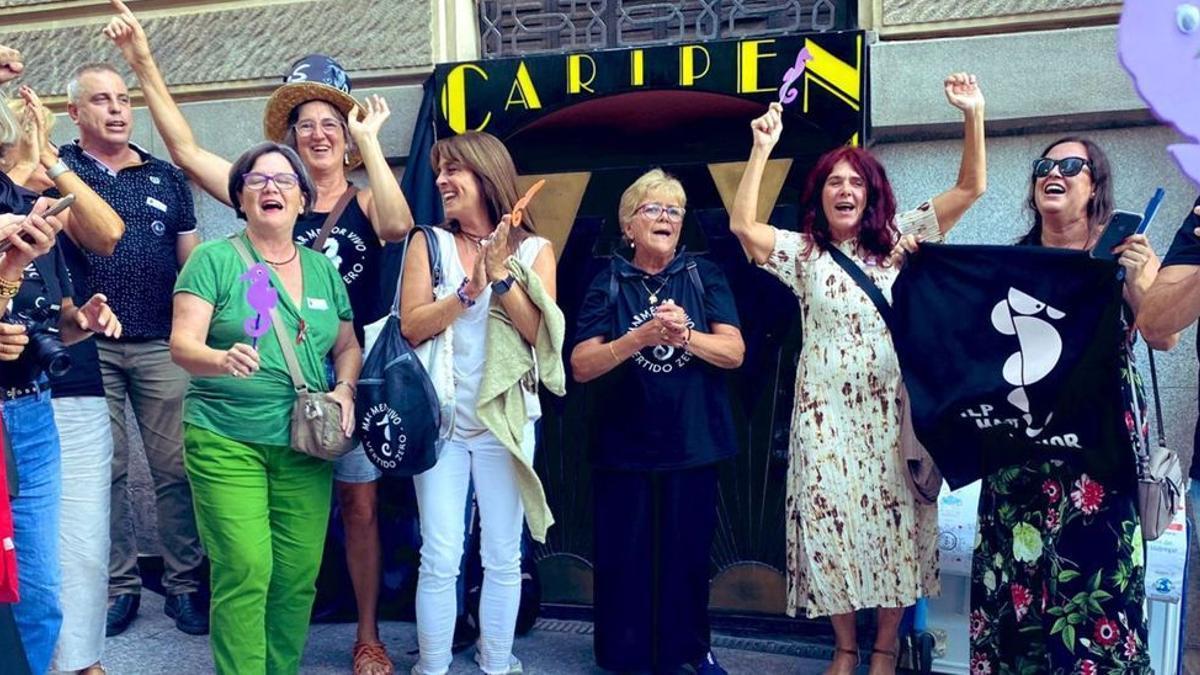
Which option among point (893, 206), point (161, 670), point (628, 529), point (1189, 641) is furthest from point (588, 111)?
point (1189, 641)

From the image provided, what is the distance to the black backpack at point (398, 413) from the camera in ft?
12.7

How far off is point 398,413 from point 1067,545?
213 centimetres

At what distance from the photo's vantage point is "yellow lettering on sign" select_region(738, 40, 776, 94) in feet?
16.2

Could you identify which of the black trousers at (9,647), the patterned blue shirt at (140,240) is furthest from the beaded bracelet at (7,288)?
the patterned blue shirt at (140,240)

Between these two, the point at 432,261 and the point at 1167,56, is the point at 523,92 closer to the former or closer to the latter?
the point at 432,261

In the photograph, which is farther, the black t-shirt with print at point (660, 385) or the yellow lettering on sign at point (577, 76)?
the yellow lettering on sign at point (577, 76)

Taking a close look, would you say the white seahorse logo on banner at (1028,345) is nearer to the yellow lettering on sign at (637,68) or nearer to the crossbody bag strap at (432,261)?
the crossbody bag strap at (432,261)

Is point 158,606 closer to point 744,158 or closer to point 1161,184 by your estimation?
point 744,158

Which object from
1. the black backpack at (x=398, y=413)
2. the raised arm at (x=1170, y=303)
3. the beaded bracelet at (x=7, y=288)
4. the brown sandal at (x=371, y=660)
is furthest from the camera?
the brown sandal at (x=371, y=660)

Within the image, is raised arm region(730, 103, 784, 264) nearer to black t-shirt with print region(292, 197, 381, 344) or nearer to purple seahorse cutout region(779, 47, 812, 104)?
purple seahorse cutout region(779, 47, 812, 104)

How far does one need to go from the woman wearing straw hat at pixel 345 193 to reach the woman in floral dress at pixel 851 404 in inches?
57.5

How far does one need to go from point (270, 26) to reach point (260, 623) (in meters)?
3.26

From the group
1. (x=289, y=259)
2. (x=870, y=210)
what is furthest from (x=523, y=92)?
(x=870, y=210)

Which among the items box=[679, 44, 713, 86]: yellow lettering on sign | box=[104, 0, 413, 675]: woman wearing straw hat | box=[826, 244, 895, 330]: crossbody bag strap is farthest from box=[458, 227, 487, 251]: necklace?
box=[679, 44, 713, 86]: yellow lettering on sign
